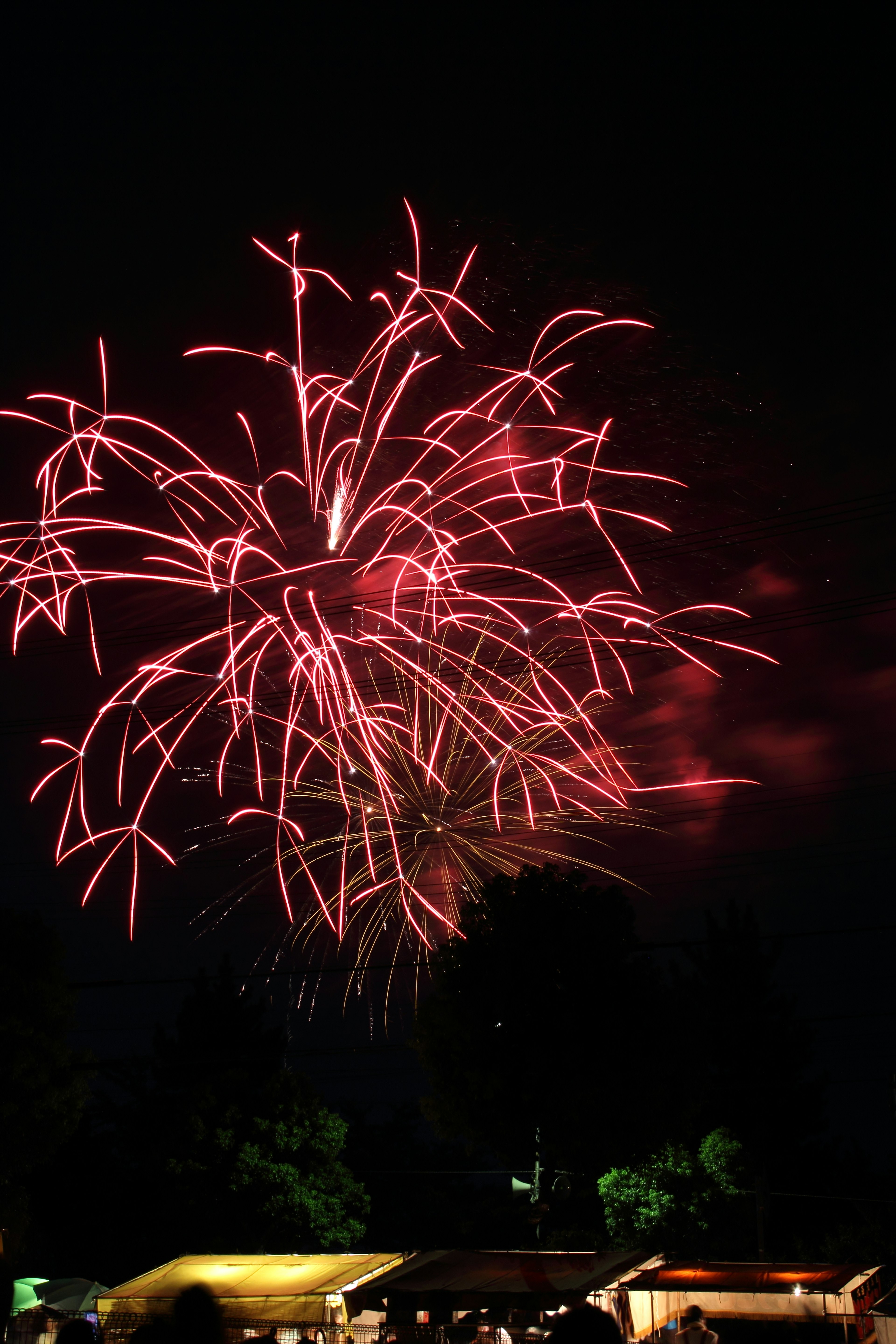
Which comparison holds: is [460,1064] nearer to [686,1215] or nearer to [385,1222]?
[686,1215]

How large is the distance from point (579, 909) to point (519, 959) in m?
1.33

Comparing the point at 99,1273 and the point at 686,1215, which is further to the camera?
A: the point at 99,1273

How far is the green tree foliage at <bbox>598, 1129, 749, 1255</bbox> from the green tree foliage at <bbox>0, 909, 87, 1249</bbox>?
13.6m

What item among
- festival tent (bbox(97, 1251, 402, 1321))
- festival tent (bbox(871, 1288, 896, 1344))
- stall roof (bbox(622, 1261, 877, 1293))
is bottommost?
festival tent (bbox(97, 1251, 402, 1321))

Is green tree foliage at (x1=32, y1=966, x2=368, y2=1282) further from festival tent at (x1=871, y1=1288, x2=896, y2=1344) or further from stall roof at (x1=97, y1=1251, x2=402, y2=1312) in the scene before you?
festival tent at (x1=871, y1=1288, x2=896, y2=1344)

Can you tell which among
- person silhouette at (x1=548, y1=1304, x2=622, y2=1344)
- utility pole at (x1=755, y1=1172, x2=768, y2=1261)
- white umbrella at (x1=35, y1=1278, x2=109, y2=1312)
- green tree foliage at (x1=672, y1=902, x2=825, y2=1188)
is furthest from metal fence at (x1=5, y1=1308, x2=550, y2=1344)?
green tree foliage at (x1=672, y1=902, x2=825, y2=1188)

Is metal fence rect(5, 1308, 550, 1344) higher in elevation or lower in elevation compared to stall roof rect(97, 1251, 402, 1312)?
higher

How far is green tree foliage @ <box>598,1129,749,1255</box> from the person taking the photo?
94.5ft

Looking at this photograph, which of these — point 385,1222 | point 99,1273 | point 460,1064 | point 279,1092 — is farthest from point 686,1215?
point 385,1222

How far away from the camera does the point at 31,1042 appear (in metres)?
22.3

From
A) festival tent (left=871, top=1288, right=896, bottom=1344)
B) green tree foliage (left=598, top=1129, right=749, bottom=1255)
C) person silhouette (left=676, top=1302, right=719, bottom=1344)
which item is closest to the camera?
person silhouette (left=676, top=1302, right=719, bottom=1344)

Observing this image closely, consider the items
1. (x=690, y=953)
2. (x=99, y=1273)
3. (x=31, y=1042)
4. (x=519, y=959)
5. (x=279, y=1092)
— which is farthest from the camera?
(x=690, y=953)

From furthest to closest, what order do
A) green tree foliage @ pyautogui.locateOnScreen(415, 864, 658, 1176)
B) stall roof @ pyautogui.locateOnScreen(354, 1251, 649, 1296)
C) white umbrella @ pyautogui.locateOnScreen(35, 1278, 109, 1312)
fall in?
1. white umbrella @ pyautogui.locateOnScreen(35, 1278, 109, 1312)
2. green tree foliage @ pyautogui.locateOnScreen(415, 864, 658, 1176)
3. stall roof @ pyautogui.locateOnScreen(354, 1251, 649, 1296)

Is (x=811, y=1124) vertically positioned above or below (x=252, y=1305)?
below
